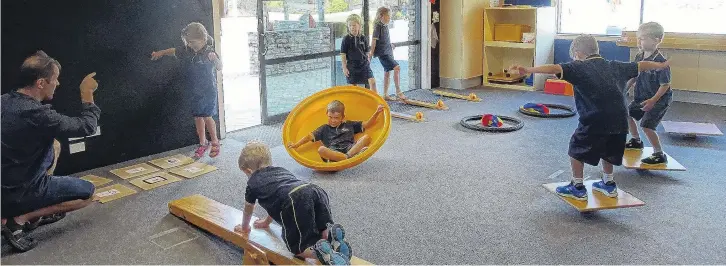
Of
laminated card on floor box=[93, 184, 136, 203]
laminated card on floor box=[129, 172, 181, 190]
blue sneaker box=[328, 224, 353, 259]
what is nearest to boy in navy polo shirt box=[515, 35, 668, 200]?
blue sneaker box=[328, 224, 353, 259]

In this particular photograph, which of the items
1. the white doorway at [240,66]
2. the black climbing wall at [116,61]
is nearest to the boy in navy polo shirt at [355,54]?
the white doorway at [240,66]

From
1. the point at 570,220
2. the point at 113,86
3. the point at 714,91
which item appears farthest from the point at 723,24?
the point at 113,86

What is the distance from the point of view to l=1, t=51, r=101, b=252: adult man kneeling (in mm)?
3570

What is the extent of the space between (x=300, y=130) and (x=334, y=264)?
2.61 m

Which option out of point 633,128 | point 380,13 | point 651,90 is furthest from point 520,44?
point 651,90

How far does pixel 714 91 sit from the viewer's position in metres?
7.54

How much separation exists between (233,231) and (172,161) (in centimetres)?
215

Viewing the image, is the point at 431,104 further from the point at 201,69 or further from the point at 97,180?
the point at 97,180

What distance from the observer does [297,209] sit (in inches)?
118

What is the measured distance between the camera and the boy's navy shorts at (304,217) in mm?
2986

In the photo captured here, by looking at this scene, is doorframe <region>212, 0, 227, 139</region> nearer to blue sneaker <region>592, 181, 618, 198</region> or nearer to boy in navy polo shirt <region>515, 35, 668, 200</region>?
boy in navy polo shirt <region>515, 35, 668, 200</region>

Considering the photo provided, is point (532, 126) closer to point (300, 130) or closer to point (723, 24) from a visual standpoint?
point (300, 130)

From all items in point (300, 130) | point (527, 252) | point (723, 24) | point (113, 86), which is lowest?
point (527, 252)

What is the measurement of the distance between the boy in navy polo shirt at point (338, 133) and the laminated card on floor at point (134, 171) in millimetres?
1188
